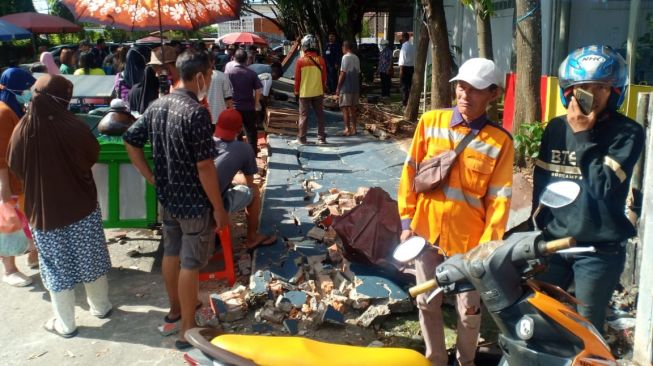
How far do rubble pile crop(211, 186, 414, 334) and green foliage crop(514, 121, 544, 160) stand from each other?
2755 mm

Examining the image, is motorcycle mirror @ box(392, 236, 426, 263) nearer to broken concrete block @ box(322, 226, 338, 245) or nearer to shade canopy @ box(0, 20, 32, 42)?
broken concrete block @ box(322, 226, 338, 245)

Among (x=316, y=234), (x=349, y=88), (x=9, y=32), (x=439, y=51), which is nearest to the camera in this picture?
(x=316, y=234)

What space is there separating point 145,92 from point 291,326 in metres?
3.39

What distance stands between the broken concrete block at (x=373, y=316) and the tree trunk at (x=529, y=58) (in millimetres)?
3596

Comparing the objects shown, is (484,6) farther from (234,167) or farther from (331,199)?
(234,167)

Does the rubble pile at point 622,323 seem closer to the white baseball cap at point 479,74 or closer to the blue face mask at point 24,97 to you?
the white baseball cap at point 479,74

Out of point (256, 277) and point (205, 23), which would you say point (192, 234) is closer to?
point (256, 277)

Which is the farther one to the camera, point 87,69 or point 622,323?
point 87,69

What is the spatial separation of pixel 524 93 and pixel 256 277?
3987 millimetres

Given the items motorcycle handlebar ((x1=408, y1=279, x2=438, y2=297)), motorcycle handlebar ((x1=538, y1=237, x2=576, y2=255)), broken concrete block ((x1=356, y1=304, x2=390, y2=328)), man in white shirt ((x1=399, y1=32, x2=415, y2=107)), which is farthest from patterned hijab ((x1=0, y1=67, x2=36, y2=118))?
man in white shirt ((x1=399, y1=32, x2=415, y2=107))

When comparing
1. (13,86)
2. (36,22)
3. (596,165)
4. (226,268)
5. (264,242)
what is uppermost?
(36,22)

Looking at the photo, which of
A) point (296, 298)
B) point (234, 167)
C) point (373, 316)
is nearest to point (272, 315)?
point (296, 298)

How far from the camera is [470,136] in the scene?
2.98 meters

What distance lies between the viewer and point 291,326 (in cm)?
420
